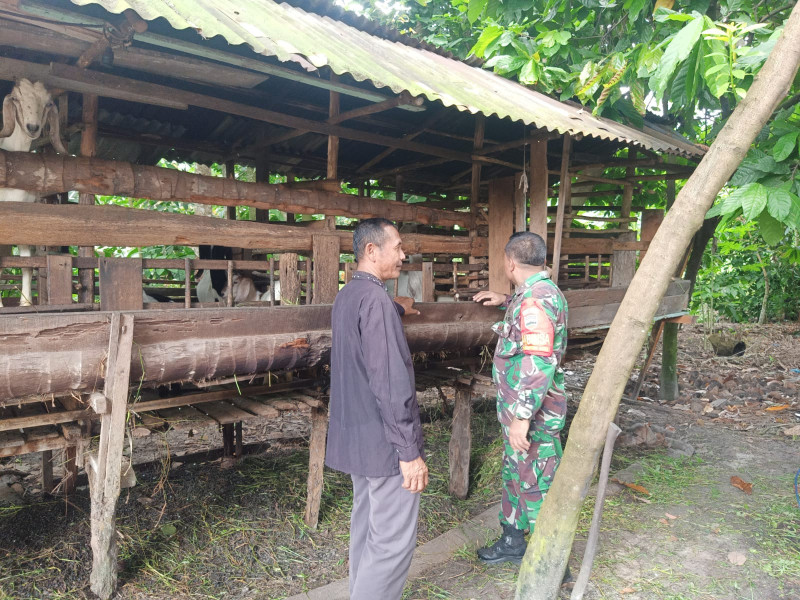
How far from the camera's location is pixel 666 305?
7004 mm

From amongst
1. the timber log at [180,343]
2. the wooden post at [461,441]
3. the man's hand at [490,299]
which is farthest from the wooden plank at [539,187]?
the wooden post at [461,441]

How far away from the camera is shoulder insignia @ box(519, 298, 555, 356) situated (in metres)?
3.17

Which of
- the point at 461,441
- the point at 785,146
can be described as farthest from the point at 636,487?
the point at 785,146

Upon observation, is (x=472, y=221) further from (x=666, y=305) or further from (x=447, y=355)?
(x=666, y=305)

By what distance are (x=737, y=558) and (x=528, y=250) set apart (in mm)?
2551

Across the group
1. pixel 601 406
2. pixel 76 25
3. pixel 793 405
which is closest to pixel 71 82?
pixel 76 25

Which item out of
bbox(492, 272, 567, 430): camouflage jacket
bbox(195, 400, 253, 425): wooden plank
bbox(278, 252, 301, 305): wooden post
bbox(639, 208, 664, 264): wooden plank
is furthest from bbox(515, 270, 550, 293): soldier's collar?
bbox(639, 208, 664, 264): wooden plank

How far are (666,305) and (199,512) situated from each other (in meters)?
5.88

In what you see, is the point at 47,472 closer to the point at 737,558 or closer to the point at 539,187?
the point at 539,187

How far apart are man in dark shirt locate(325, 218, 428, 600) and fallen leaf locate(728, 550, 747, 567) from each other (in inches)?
97.0

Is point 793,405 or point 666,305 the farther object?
point 793,405

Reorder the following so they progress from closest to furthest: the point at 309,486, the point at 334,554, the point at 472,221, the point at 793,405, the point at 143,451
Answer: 1. the point at 334,554
2. the point at 309,486
3. the point at 472,221
4. the point at 143,451
5. the point at 793,405

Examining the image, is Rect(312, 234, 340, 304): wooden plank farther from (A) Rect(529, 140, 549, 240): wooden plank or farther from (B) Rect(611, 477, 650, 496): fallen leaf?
(B) Rect(611, 477, 650, 496): fallen leaf

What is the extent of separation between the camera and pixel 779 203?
2.74 meters
